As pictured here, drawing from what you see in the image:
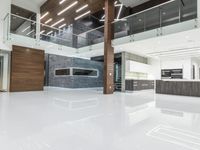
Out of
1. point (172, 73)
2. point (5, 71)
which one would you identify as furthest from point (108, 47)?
point (5, 71)

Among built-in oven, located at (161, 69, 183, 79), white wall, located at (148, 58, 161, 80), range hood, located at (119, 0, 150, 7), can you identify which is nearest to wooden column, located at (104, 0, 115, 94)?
range hood, located at (119, 0, 150, 7)

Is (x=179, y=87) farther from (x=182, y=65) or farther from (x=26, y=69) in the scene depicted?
(x=26, y=69)

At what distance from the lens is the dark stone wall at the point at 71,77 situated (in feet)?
36.6

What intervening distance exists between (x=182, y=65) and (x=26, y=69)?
1076cm

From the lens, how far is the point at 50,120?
9.68ft

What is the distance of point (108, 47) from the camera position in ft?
27.8

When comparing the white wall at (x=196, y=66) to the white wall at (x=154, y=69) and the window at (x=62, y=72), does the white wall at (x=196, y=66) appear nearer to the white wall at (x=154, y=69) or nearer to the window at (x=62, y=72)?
the white wall at (x=154, y=69)

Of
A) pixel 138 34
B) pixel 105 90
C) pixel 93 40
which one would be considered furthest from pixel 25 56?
pixel 138 34

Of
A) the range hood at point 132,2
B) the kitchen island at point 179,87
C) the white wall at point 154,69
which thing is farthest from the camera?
the white wall at point 154,69

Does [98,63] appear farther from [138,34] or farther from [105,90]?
[138,34]

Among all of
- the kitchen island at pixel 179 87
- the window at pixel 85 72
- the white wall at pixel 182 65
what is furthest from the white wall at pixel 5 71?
the white wall at pixel 182 65

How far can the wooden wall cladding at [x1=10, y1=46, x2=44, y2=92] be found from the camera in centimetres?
889

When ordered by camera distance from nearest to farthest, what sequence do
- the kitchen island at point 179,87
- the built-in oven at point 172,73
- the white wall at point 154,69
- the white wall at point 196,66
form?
the kitchen island at point 179,87 → the built-in oven at point 172,73 → the white wall at point 196,66 → the white wall at point 154,69

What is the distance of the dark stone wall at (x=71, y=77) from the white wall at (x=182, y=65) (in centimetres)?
553
